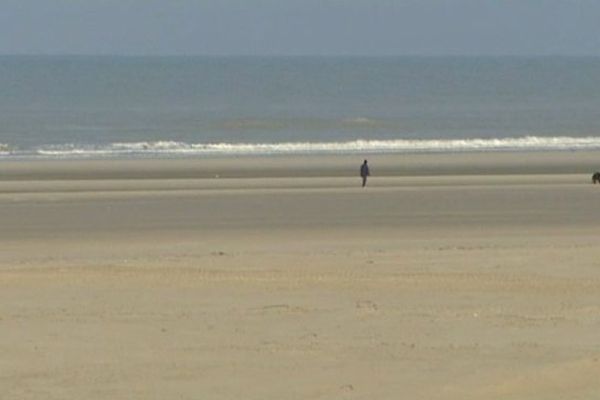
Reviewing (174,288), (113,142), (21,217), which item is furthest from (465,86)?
(174,288)

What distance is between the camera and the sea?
1903 inches

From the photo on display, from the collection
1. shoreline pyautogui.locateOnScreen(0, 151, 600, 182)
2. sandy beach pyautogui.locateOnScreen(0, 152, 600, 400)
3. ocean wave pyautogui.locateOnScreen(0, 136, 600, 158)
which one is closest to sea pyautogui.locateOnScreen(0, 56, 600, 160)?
ocean wave pyautogui.locateOnScreen(0, 136, 600, 158)

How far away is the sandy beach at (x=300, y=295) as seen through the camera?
9133 mm

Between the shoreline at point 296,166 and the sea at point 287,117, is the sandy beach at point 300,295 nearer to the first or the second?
the shoreline at point 296,166

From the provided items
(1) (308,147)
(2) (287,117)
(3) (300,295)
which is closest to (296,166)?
(1) (308,147)

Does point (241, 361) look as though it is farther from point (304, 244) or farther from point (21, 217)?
point (21, 217)

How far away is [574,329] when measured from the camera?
35.8ft

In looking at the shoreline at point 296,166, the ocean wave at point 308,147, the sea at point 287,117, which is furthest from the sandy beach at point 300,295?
the sea at point 287,117

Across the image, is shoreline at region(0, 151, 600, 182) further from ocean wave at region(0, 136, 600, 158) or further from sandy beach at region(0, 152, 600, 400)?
sandy beach at region(0, 152, 600, 400)

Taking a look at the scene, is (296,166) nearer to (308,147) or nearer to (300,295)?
(308,147)

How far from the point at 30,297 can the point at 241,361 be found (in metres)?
3.62

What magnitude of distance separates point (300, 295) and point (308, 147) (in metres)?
35.0

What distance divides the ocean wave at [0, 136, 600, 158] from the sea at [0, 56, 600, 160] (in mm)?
42

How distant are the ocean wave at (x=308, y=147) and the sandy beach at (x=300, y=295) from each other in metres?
16.1
